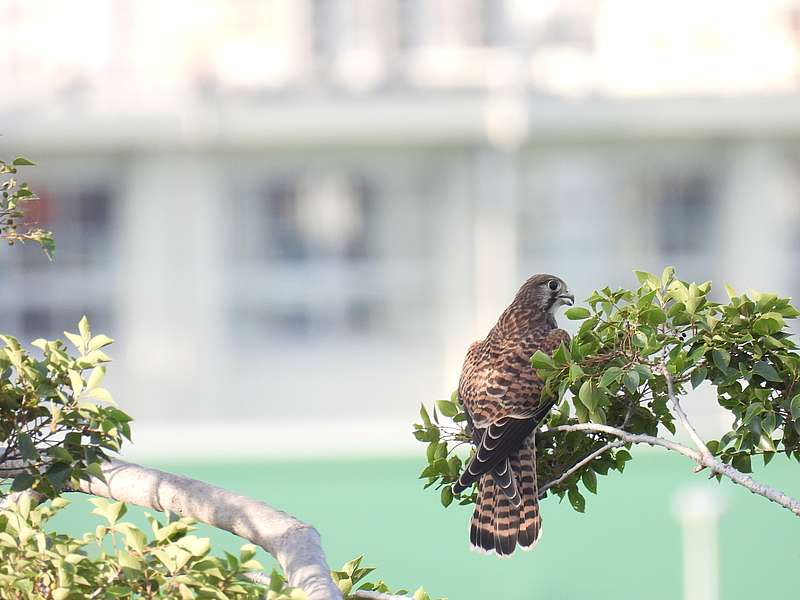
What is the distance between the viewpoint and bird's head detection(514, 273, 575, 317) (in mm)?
3320

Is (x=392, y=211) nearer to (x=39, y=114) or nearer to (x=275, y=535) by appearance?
(x=39, y=114)

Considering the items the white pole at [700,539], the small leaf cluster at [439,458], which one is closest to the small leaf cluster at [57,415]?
the small leaf cluster at [439,458]

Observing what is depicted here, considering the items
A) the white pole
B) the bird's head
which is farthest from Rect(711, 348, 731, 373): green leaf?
the white pole

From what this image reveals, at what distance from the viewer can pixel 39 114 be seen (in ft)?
37.4

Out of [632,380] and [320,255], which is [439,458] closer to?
[632,380]

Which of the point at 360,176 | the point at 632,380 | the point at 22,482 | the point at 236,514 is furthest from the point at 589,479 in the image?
the point at 360,176

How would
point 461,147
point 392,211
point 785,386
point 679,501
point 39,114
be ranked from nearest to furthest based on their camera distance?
point 785,386, point 679,501, point 39,114, point 461,147, point 392,211

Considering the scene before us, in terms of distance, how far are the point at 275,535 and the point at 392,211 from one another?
36.0 feet

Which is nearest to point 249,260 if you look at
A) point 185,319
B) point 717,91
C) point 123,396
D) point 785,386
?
point 185,319

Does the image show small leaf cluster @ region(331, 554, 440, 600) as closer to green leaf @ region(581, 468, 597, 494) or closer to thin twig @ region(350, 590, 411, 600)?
thin twig @ region(350, 590, 411, 600)

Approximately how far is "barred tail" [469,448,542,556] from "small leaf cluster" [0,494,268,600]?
0.60 meters

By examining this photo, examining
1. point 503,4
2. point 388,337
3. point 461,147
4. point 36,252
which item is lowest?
point 388,337

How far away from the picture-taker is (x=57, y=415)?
6.98 ft

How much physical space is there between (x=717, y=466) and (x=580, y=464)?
11.9 inches
